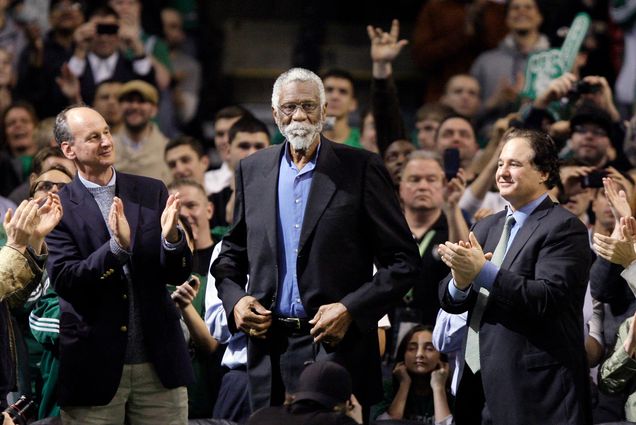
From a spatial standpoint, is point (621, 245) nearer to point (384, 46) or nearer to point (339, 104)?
point (384, 46)

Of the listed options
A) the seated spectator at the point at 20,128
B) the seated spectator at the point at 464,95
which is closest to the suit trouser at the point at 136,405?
the seated spectator at the point at 20,128

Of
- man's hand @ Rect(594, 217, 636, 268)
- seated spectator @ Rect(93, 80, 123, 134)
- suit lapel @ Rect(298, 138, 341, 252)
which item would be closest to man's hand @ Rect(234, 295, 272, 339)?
suit lapel @ Rect(298, 138, 341, 252)

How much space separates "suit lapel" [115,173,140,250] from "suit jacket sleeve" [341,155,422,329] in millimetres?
871

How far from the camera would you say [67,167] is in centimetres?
659

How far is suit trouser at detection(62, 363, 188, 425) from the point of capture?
489cm

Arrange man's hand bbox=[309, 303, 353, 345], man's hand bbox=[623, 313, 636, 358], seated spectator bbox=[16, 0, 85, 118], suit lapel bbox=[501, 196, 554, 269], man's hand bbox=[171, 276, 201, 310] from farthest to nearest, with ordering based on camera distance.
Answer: seated spectator bbox=[16, 0, 85, 118] < man's hand bbox=[171, 276, 201, 310] < man's hand bbox=[623, 313, 636, 358] < suit lapel bbox=[501, 196, 554, 269] < man's hand bbox=[309, 303, 353, 345]

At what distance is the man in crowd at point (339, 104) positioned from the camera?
7.89 m

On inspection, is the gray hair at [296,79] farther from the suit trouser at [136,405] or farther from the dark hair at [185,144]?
the dark hair at [185,144]

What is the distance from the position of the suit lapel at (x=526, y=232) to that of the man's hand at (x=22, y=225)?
1.67 metres

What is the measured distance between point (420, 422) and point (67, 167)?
6.97ft

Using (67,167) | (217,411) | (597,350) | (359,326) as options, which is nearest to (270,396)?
(359,326)

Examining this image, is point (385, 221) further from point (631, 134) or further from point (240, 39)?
point (240, 39)

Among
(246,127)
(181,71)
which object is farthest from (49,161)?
(181,71)

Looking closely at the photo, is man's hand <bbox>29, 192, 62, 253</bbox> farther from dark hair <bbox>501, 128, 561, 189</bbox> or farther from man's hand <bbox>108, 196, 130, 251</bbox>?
dark hair <bbox>501, 128, 561, 189</bbox>
